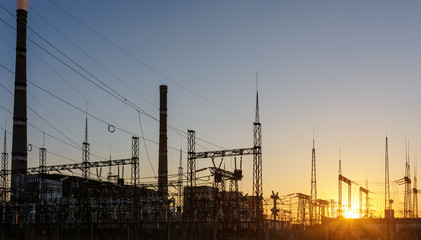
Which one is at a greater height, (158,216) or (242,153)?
(242,153)

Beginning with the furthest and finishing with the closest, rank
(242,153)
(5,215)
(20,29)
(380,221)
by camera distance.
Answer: (380,221) < (20,29) < (5,215) < (242,153)

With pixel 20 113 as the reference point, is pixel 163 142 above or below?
below

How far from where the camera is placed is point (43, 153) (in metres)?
64.5

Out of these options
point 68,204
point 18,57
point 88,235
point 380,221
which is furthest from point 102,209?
point 380,221

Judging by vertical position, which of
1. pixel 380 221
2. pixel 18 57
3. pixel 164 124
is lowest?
pixel 380 221

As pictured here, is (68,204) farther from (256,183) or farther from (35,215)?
(256,183)

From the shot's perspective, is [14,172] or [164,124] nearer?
[14,172]

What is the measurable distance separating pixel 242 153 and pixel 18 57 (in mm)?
26137

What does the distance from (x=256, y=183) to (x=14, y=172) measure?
26261 mm

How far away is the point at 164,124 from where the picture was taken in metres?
68.5

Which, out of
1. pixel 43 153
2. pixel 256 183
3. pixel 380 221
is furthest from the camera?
pixel 43 153

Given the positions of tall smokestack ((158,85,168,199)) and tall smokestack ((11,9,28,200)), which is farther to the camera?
tall smokestack ((158,85,168,199))

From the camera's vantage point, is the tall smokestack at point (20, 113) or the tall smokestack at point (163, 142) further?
the tall smokestack at point (163, 142)

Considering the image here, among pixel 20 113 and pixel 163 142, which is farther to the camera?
pixel 163 142
